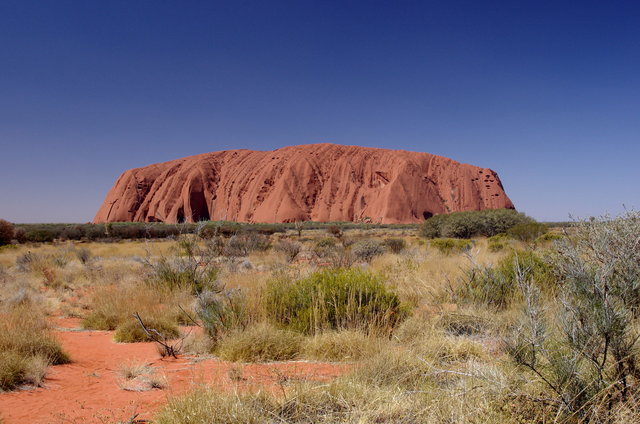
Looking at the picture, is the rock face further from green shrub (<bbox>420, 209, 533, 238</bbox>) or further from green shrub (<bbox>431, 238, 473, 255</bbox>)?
green shrub (<bbox>431, 238, 473, 255</bbox>)

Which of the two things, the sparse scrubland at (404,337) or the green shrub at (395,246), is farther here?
the green shrub at (395,246)

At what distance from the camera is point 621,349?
8.25 feet

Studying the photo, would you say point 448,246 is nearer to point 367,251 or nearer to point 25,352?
point 367,251

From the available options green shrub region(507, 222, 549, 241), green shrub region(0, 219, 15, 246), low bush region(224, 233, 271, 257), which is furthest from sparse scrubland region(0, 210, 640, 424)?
green shrub region(0, 219, 15, 246)

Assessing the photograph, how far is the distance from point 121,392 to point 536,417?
135 inches

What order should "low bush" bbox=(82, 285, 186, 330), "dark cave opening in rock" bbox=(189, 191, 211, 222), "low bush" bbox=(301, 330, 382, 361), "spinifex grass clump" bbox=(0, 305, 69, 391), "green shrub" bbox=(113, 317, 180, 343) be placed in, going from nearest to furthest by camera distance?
"spinifex grass clump" bbox=(0, 305, 69, 391) → "low bush" bbox=(301, 330, 382, 361) → "green shrub" bbox=(113, 317, 180, 343) → "low bush" bbox=(82, 285, 186, 330) → "dark cave opening in rock" bbox=(189, 191, 211, 222)

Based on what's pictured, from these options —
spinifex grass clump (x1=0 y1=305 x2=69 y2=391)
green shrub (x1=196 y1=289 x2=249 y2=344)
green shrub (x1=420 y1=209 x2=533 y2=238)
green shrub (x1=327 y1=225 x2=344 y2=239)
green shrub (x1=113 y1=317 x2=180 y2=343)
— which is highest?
green shrub (x1=420 y1=209 x2=533 y2=238)

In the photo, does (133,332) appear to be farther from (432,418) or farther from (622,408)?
(622,408)

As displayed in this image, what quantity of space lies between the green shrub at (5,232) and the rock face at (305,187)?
42.0 meters

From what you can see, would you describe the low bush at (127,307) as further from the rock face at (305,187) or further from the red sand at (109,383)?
the rock face at (305,187)

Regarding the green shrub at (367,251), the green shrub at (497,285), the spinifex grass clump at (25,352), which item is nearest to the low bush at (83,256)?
the green shrub at (367,251)

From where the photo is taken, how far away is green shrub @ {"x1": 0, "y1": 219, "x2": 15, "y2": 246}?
25005mm

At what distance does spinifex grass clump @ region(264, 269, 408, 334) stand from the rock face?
6229cm

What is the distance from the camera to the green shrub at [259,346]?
4.25m
